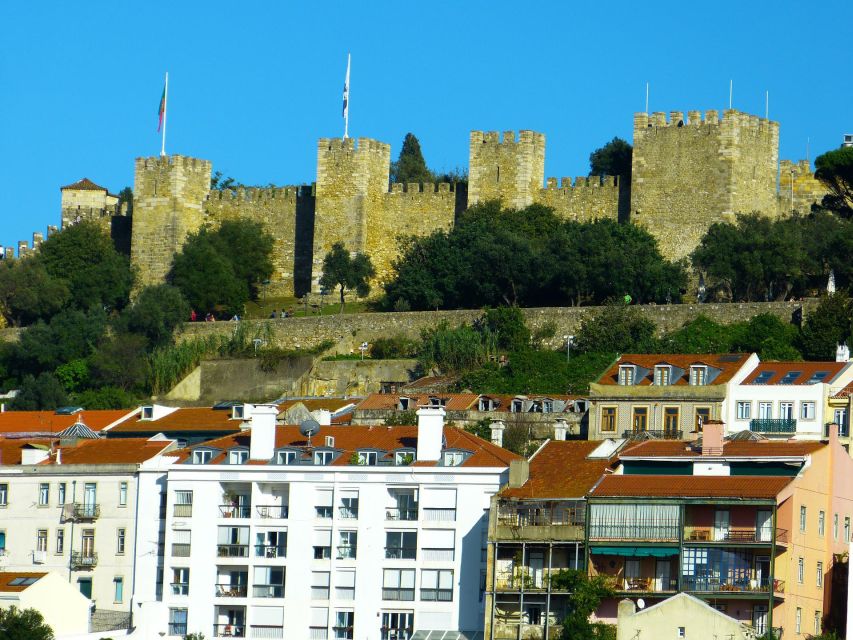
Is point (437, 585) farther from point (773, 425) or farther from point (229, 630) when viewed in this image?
point (773, 425)

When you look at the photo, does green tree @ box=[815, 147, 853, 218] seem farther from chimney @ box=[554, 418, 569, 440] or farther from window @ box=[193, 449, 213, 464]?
window @ box=[193, 449, 213, 464]

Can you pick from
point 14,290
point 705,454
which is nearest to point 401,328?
point 14,290

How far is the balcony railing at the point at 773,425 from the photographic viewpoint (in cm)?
6022

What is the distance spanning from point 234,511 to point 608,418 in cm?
1153

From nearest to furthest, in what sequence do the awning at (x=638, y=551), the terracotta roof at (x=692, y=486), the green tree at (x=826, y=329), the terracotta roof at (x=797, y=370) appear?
the terracotta roof at (x=692, y=486)
the awning at (x=638, y=551)
the terracotta roof at (x=797, y=370)
the green tree at (x=826, y=329)

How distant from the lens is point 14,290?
84.8 metres

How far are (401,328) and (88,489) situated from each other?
816 inches

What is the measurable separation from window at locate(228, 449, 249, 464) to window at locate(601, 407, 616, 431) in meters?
10.4

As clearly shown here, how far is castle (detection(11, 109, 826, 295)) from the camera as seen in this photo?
79.0m

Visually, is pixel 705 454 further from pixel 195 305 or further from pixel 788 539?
pixel 195 305

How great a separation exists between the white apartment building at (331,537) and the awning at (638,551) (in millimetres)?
3617

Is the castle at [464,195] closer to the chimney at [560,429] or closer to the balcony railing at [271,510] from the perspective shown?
A: the chimney at [560,429]

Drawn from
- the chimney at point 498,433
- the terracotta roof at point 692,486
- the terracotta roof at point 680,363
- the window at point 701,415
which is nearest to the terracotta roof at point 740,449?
the terracotta roof at point 692,486

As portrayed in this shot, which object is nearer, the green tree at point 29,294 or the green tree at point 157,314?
the green tree at point 157,314
